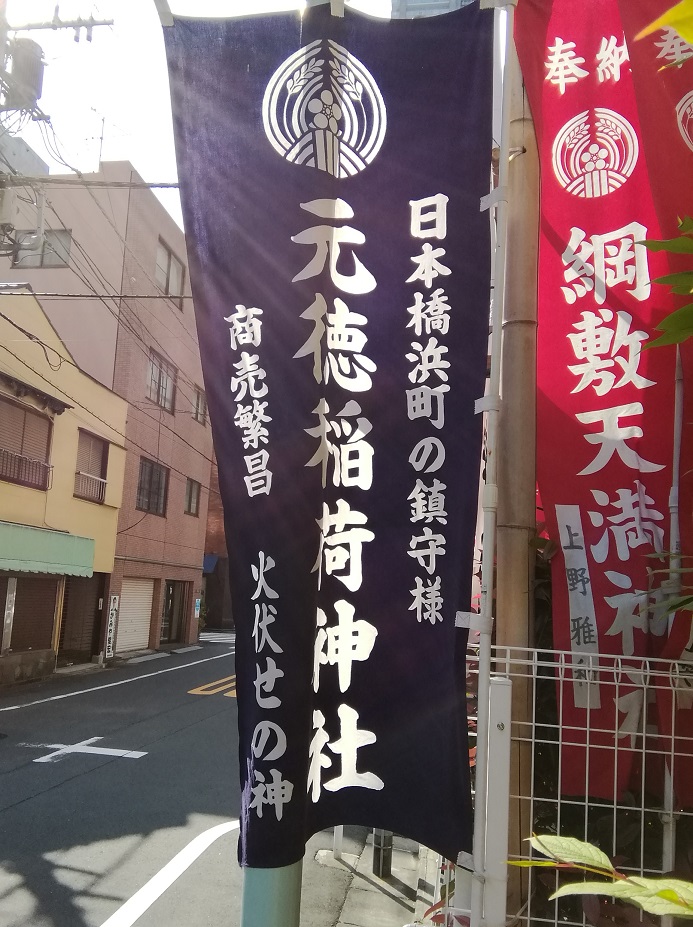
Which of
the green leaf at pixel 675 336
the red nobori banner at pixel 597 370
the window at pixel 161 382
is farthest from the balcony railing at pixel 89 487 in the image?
the green leaf at pixel 675 336

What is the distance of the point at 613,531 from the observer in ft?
9.00

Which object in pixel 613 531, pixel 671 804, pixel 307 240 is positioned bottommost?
pixel 671 804

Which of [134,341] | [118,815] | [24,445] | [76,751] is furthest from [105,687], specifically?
[134,341]

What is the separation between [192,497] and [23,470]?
42.4 ft

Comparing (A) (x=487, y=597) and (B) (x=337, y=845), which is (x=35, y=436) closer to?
(B) (x=337, y=845)

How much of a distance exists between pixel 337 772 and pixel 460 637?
2.21 ft

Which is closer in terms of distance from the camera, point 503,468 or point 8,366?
point 503,468

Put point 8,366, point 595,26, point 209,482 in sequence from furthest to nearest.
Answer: point 209,482, point 8,366, point 595,26

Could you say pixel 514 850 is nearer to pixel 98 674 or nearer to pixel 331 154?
pixel 331 154

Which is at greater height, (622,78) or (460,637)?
(622,78)

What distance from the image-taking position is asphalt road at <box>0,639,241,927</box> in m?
5.21

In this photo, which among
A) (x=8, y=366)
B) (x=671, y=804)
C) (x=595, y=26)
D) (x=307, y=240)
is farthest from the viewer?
(x=8, y=366)

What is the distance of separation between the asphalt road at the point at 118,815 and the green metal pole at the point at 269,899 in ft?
10.1

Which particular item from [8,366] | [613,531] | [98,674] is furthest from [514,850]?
[98,674]
